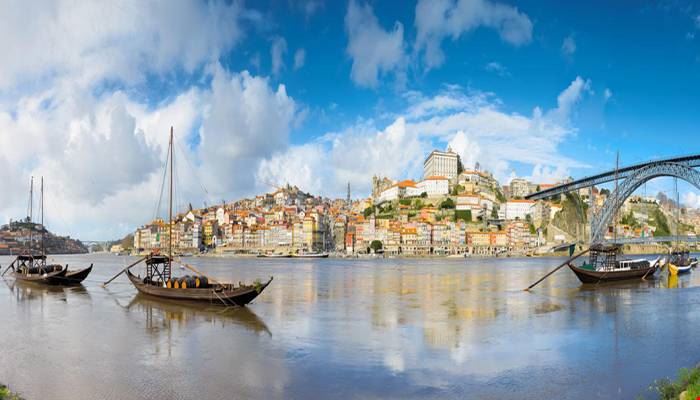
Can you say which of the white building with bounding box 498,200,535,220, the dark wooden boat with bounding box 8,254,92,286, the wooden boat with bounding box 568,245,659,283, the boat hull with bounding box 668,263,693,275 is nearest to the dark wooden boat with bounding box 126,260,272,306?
the dark wooden boat with bounding box 8,254,92,286

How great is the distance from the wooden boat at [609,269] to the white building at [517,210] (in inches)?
3958

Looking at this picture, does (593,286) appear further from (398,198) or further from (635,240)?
(398,198)

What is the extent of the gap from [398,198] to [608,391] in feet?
443

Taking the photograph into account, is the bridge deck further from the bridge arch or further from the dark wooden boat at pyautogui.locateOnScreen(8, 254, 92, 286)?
the dark wooden boat at pyautogui.locateOnScreen(8, 254, 92, 286)

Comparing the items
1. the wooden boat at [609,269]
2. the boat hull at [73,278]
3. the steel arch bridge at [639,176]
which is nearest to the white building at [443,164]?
the steel arch bridge at [639,176]

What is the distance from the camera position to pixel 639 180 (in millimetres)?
69062

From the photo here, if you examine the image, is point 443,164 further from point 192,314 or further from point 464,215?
point 192,314

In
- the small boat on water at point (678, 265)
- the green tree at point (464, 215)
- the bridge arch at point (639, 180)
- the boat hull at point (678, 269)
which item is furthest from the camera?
the green tree at point (464, 215)

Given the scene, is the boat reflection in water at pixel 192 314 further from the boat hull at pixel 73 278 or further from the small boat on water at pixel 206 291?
the boat hull at pixel 73 278

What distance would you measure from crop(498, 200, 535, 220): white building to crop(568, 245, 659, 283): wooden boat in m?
101

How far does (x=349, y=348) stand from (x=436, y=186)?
129 metres

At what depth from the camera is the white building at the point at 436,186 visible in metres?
140

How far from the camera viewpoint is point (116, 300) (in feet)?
88.2

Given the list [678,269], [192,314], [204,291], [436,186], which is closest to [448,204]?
[436,186]
